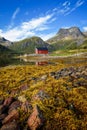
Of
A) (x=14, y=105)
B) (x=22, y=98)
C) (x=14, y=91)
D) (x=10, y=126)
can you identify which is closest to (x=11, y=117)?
(x=10, y=126)

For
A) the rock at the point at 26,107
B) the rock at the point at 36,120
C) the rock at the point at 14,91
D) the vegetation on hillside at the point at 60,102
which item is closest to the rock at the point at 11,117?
the vegetation on hillside at the point at 60,102

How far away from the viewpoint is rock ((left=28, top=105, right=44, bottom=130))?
45.0 feet

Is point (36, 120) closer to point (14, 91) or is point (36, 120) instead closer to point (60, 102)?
point (60, 102)

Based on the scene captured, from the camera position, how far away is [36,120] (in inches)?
549

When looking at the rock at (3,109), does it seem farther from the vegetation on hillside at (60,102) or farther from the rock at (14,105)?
the vegetation on hillside at (60,102)

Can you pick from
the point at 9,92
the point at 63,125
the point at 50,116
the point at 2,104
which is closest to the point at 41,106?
the point at 50,116

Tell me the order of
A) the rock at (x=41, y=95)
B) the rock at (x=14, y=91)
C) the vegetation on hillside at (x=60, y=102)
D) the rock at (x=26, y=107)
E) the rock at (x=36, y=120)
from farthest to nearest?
the rock at (x=14, y=91)
the rock at (x=41, y=95)
the rock at (x=26, y=107)
the vegetation on hillside at (x=60, y=102)
the rock at (x=36, y=120)

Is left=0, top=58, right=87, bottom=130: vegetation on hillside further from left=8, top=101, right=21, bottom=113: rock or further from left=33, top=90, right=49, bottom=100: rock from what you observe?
left=8, top=101, right=21, bottom=113: rock

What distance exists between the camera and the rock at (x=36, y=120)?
539 inches

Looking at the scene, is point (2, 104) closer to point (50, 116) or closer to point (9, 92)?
point (9, 92)

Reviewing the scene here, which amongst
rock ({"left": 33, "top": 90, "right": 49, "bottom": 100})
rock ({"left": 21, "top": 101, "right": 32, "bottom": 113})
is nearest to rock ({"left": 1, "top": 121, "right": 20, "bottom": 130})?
rock ({"left": 21, "top": 101, "right": 32, "bottom": 113})

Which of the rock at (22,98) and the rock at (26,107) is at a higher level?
the rock at (22,98)

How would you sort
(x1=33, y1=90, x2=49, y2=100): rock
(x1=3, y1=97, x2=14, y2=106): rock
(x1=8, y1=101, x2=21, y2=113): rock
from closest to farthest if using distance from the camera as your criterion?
1. (x1=8, y1=101, x2=21, y2=113): rock
2. (x1=33, y1=90, x2=49, y2=100): rock
3. (x1=3, y1=97, x2=14, y2=106): rock

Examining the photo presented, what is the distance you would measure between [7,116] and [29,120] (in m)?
1.78
